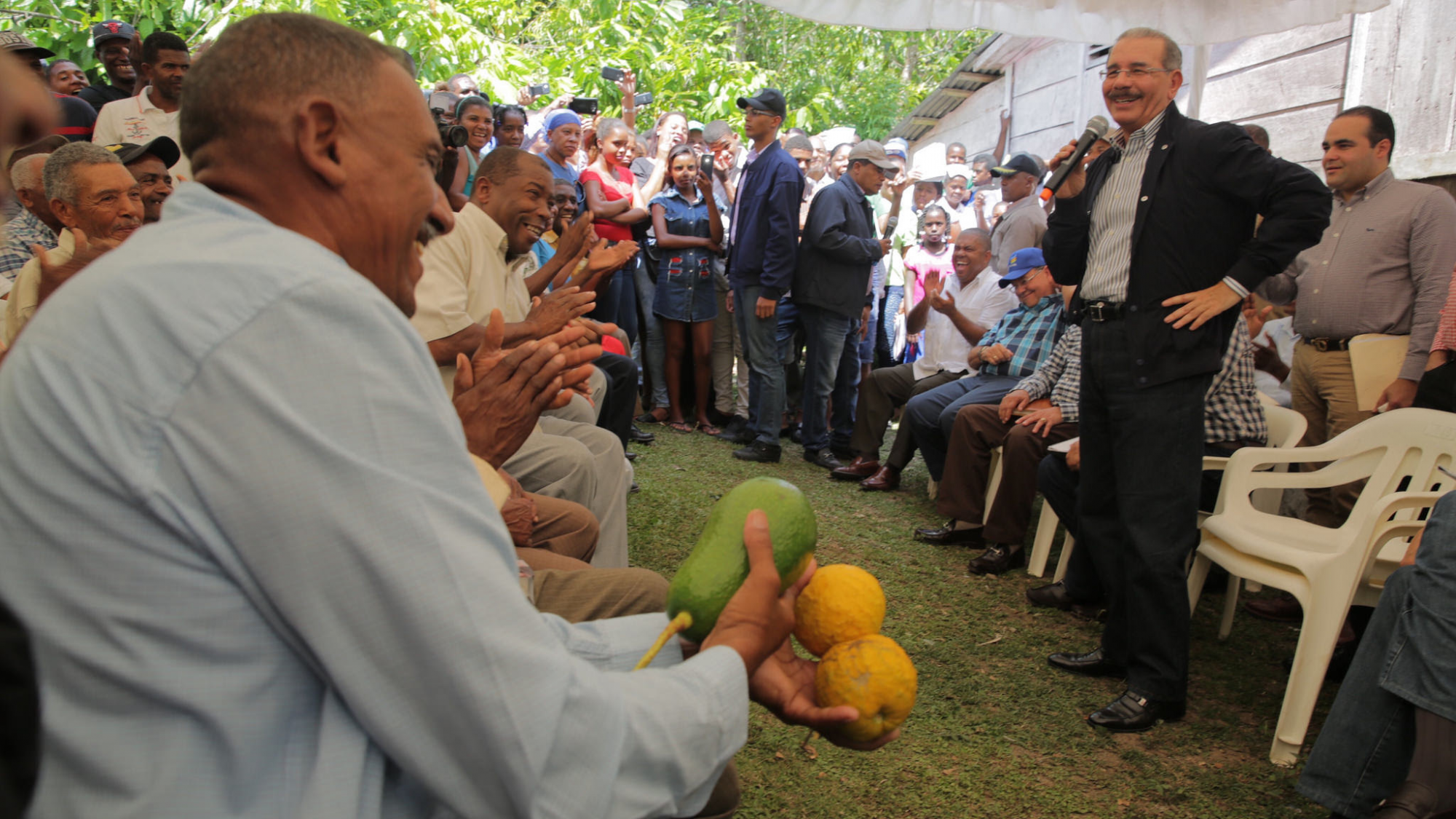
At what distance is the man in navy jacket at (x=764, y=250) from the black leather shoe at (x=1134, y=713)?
407 centimetres

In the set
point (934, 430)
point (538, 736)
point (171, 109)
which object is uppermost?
point (171, 109)

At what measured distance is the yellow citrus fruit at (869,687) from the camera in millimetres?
1379

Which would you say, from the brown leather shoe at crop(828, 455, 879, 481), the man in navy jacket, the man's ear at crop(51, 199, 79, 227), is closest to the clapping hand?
the man's ear at crop(51, 199, 79, 227)

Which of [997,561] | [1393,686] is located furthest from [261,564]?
[997,561]

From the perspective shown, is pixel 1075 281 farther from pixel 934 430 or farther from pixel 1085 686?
pixel 934 430

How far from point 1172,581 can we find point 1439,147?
4.31 metres

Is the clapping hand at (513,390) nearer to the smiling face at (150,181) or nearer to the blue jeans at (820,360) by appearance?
the smiling face at (150,181)

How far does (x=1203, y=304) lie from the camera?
3.20 m

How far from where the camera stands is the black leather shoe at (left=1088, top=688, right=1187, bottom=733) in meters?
3.32

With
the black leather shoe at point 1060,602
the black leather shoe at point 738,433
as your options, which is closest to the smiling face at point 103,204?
the black leather shoe at point 1060,602

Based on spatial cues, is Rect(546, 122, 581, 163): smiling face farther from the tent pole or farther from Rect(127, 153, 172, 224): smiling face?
the tent pole

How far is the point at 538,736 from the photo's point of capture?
96cm

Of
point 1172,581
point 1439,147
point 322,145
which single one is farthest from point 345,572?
point 1439,147

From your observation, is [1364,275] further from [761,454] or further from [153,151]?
[153,151]
